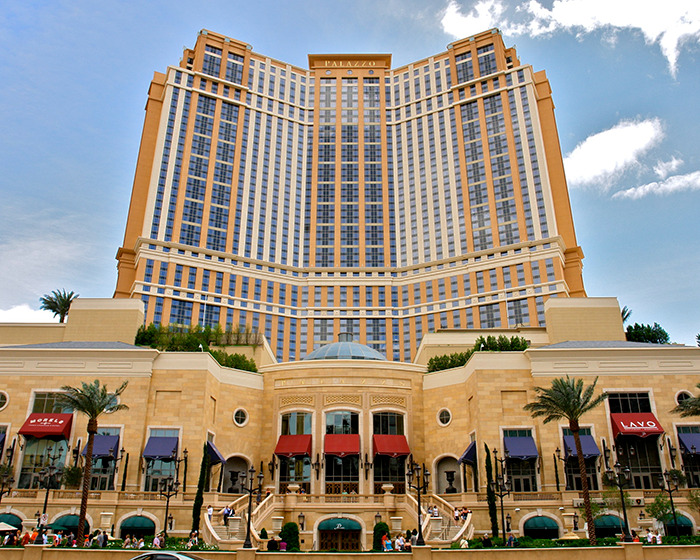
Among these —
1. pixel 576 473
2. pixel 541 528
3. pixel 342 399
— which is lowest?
pixel 541 528

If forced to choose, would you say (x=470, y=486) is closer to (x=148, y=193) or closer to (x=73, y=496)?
(x=73, y=496)

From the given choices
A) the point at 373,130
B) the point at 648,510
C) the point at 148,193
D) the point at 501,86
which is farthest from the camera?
the point at 373,130

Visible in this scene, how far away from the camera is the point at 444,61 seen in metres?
135

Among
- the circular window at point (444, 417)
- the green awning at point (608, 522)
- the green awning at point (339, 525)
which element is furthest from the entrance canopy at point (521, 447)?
the green awning at point (339, 525)

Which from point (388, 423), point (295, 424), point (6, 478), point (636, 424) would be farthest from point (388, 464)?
point (6, 478)

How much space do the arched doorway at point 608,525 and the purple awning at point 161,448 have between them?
30.7 metres

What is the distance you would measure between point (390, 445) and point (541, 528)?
14.7 metres

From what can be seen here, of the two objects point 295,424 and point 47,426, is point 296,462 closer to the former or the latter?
point 295,424

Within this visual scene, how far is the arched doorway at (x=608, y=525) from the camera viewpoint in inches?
1676

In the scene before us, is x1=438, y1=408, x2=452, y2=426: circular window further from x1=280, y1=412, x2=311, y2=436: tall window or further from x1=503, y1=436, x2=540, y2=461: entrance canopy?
x1=280, y1=412, x2=311, y2=436: tall window

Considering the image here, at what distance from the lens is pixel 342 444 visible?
5284 centimetres

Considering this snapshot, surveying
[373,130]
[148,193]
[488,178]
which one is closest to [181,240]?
[148,193]

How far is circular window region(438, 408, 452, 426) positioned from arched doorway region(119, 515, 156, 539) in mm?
25388

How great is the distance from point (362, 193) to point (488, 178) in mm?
25484
